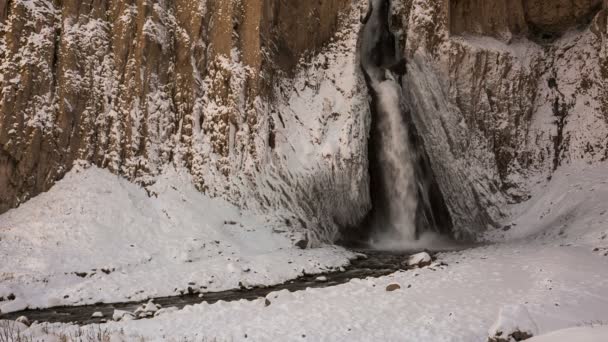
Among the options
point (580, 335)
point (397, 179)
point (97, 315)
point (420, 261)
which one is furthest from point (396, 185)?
point (580, 335)

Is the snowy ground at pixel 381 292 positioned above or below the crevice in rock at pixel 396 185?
below

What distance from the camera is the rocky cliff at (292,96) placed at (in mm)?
23234

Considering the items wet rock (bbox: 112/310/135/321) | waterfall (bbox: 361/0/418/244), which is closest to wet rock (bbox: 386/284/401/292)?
wet rock (bbox: 112/310/135/321)

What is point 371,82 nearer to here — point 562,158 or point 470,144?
point 470,144

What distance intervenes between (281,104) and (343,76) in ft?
11.4

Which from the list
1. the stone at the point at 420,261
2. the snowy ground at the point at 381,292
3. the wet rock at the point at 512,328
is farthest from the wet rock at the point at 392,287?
the stone at the point at 420,261

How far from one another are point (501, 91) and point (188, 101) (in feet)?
56.8

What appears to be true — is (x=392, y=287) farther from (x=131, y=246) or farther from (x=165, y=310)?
(x=131, y=246)

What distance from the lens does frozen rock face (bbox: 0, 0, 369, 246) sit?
74.2 ft

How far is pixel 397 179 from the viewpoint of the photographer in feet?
88.0

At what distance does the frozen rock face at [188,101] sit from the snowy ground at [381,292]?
1883mm

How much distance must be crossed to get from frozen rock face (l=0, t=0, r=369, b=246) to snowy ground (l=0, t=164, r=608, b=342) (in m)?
1.88

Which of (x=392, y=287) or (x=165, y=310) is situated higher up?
(x=392, y=287)

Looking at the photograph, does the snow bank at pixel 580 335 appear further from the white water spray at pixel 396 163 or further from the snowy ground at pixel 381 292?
the white water spray at pixel 396 163
